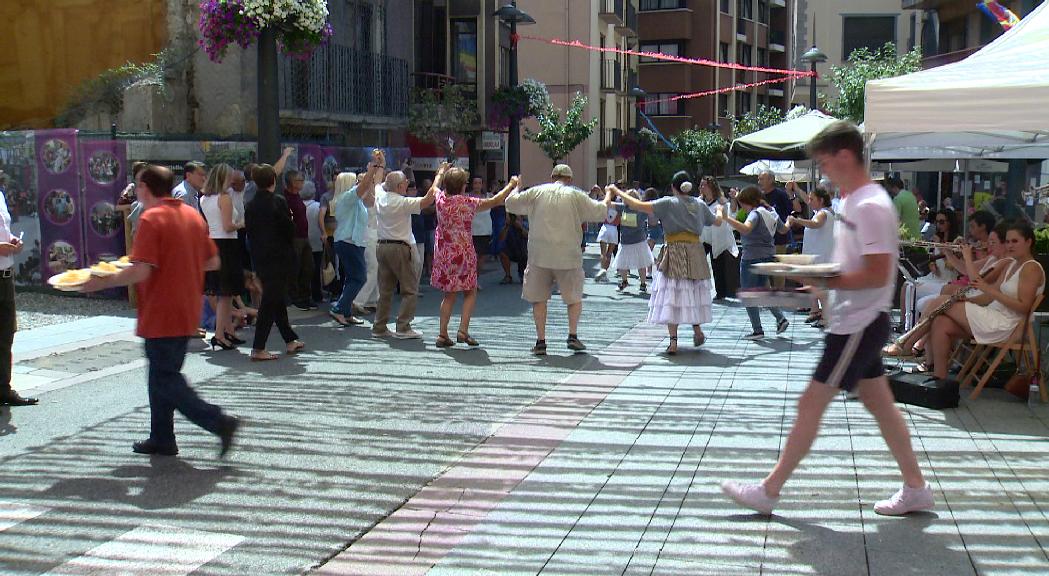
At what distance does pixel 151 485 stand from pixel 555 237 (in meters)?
5.11

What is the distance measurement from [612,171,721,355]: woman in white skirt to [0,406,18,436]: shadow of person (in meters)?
5.63

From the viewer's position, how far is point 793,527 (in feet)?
16.6

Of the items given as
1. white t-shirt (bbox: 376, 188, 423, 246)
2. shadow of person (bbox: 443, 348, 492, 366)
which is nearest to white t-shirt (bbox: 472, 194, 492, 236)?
white t-shirt (bbox: 376, 188, 423, 246)

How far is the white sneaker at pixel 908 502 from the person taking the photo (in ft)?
16.8

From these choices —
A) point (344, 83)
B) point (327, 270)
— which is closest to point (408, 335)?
point (327, 270)

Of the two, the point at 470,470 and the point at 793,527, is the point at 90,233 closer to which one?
the point at 470,470

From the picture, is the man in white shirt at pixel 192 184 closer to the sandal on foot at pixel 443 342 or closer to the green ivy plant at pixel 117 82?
the sandal on foot at pixel 443 342

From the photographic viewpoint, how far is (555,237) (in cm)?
1015

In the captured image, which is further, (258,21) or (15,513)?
(258,21)

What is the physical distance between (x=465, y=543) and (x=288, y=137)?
1627 centimetres

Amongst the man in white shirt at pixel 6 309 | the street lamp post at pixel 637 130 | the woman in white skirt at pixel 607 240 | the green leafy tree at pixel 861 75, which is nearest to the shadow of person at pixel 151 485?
the man in white shirt at pixel 6 309

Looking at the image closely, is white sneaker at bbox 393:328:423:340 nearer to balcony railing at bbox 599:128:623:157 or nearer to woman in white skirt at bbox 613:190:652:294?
woman in white skirt at bbox 613:190:652:294

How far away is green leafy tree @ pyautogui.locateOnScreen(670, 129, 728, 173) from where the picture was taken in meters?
51.6

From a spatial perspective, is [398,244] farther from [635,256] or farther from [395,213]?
[635,256]
